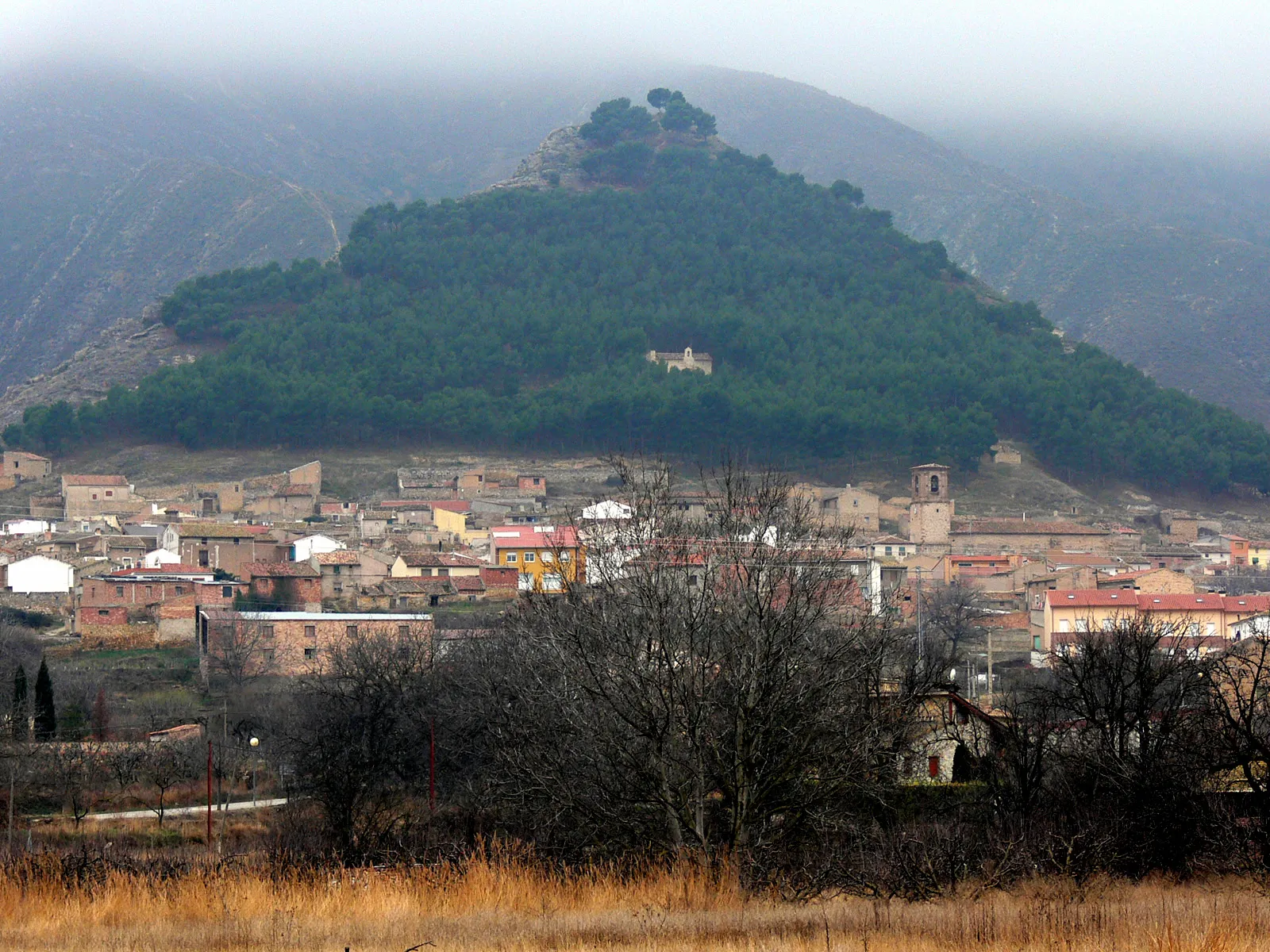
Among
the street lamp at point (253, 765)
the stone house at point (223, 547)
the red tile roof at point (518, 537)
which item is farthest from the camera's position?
the stone house at point (223, 547)

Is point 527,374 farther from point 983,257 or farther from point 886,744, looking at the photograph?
point 983,257

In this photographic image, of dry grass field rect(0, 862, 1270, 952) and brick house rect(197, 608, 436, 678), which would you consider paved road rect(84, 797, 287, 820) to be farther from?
dry grass field rect(0, 862, 1270, 952)

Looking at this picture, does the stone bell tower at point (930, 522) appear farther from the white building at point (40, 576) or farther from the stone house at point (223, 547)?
the white building at point (40, 576)

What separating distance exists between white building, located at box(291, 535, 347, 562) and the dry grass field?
40282 millimetres

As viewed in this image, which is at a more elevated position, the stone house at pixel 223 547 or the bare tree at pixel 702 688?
the bare tree at pixel 702 688

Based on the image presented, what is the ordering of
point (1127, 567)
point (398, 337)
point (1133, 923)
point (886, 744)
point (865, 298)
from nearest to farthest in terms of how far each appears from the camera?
point (1133, 923), point (886, 744), point (1127, 567), point (398, 337), point (865, 298)

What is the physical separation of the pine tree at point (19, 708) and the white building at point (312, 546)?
20.5 meters

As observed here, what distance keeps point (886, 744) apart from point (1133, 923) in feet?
18.0

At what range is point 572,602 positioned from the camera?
1524 cm

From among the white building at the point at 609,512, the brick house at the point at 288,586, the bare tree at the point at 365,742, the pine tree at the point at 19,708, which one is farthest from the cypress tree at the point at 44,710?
the brick house at the point at 288,586

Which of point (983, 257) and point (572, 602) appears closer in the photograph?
point (572, 602)

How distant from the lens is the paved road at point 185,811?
25047 mm

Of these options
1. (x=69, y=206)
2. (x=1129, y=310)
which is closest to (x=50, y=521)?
(x=1129, y=310)

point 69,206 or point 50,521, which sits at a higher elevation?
point 69,206
